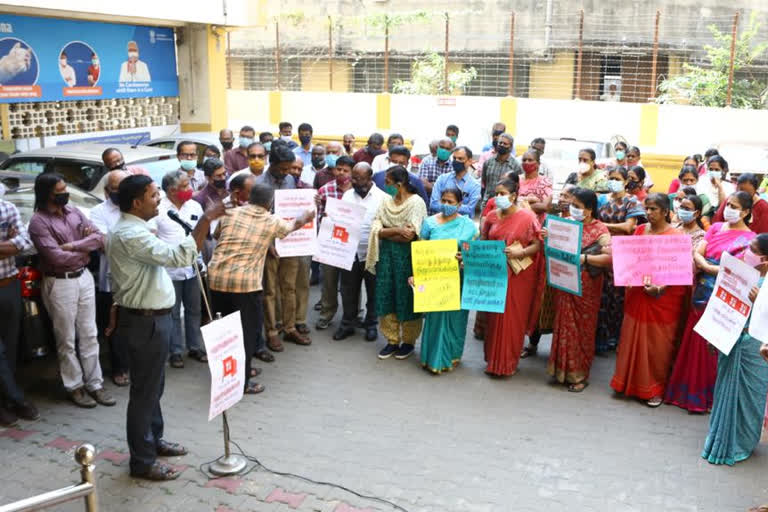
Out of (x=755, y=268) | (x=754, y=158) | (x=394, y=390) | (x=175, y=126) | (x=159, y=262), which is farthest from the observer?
(x=175, y=126)

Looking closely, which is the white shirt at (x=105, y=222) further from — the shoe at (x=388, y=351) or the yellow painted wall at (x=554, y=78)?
the yellow painted wall at (x=554, y=78)

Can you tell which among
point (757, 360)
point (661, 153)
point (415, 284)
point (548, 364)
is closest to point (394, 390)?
point (415, 284)

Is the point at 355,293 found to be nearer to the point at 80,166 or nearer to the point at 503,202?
the point at 503,202

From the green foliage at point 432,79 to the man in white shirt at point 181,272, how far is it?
49.4 ft

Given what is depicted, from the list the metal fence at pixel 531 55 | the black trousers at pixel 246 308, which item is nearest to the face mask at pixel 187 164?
the black trousers at pixel 246 308

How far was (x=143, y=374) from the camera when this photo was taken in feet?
15.7

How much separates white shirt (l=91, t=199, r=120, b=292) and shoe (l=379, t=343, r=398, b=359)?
251cm

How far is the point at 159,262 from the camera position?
4.62 metres

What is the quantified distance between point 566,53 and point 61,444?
18200 mm

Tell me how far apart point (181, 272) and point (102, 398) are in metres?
1.23

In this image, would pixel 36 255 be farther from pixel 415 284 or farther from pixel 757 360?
pixel 757 360

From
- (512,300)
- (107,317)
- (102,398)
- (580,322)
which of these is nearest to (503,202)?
(512,300)

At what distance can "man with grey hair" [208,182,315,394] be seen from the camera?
5988 mm

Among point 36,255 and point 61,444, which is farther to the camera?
point 36,255
